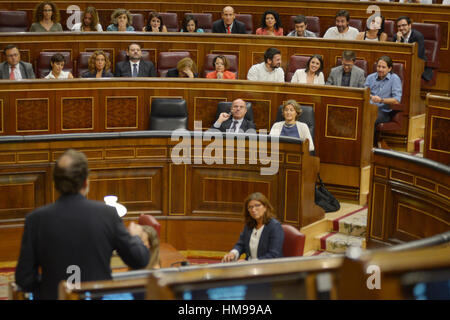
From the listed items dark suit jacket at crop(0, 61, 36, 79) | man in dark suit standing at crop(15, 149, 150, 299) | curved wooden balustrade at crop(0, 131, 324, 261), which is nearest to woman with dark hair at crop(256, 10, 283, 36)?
dark suit jacket at crop(0, 61, 36, 79)

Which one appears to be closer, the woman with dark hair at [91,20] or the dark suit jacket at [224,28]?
the woman with dark hair at [91,20]

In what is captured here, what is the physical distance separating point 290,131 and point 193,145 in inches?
29.5

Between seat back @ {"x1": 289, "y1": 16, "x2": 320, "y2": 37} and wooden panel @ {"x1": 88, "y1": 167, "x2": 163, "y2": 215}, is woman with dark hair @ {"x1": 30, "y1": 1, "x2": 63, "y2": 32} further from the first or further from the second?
wooden panel @ {"x1": 88, "y1": 167, "x2": 163, "y2": 215}

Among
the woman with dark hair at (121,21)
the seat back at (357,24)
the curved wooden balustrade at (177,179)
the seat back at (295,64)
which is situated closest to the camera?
the curved wooden balustrade at (177,179)

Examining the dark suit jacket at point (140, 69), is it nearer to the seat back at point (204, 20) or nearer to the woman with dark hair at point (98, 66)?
the woman with dark hair at point (98, 66)

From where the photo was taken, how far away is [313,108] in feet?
19.6

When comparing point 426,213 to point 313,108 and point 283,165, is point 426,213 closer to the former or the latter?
point 283,165

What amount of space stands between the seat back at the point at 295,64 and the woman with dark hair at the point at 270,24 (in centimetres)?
90

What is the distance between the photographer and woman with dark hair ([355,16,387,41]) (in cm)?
723

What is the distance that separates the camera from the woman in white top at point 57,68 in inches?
256

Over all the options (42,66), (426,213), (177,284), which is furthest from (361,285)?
(42,66)

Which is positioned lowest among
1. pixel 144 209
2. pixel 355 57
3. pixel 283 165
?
pixel 144 209

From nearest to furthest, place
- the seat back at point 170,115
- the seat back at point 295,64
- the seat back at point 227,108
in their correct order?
the seat back at point 227,108 < the seat back at point 170,115 < the seat back at point 295,64

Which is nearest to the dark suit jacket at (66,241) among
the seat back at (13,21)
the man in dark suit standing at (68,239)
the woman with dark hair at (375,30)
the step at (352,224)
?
the man in dark suit standing at (68,239)
